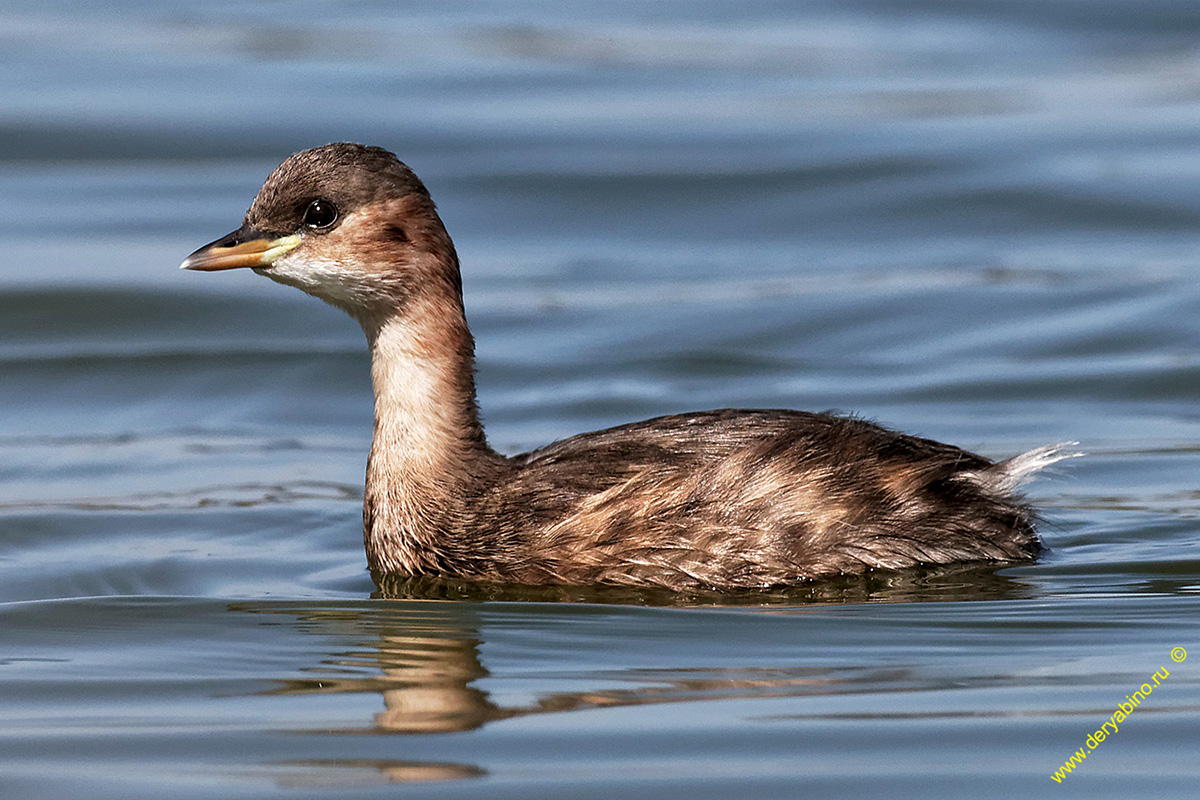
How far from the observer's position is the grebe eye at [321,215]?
303 inches

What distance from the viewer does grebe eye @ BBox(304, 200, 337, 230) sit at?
7.70 metres

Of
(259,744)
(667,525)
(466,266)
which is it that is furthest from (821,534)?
(466,266)

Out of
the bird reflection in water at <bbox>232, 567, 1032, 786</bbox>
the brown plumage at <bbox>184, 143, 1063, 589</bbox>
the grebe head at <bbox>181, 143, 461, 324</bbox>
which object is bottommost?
the bird reflection in water at <bbox>232, 567, 1032, 786</bbox>

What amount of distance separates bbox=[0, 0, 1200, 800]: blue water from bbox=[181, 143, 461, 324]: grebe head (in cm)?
118

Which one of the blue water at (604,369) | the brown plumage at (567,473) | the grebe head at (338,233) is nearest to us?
the blue water at (604,369)

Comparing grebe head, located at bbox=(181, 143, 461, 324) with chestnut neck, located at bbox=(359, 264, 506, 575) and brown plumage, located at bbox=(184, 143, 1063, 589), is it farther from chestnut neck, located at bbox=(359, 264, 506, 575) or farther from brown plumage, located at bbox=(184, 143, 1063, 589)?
chestnut neck, located at bbox=(359, 264, 506, 575)

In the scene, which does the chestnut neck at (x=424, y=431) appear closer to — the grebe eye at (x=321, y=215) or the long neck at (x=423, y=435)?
the long neck at (x=423, y=435)

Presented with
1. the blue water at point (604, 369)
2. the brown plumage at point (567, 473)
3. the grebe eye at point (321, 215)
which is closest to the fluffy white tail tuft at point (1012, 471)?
the brown plumage at point (567, 473)

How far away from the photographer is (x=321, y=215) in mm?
7715

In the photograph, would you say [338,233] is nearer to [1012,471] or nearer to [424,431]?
[424,431]

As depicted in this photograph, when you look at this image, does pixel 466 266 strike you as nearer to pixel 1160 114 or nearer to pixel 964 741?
pixel 1160 114

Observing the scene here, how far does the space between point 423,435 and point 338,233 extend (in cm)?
83

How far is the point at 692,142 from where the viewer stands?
634 inches

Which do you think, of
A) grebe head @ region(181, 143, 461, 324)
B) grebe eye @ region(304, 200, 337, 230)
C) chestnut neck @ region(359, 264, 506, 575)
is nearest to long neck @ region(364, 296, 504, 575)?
chestnut neck @ region(359, 264, 506, 575)
